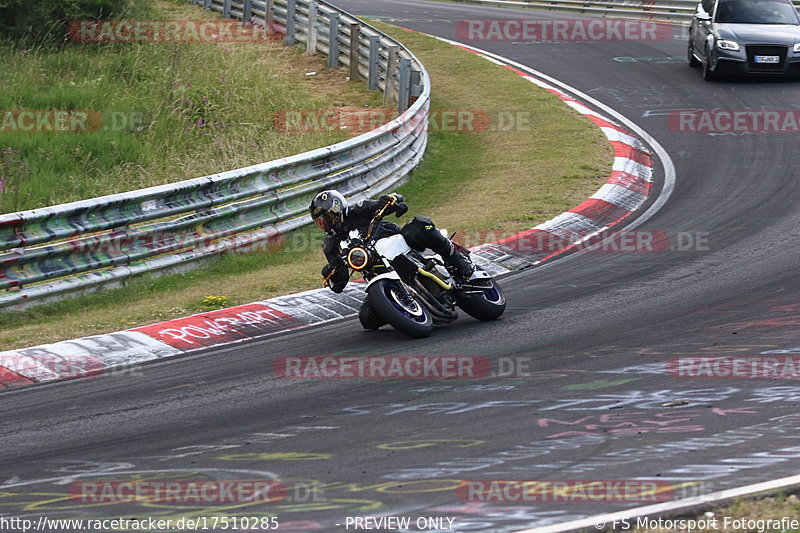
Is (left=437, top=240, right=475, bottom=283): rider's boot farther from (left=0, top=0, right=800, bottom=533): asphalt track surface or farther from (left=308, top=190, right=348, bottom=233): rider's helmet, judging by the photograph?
(left=308, top=190, right=348, bottom=233): rider's helmet

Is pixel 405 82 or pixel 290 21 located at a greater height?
pixel 290 21

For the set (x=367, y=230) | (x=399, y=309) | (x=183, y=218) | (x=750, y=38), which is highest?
(x=750, y=38)

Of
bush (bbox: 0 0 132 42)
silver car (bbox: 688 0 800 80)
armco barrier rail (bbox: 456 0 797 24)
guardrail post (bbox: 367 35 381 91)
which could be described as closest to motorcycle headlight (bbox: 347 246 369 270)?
guardrail post (bbox: 367 35 381 91)

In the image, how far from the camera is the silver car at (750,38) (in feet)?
63.5

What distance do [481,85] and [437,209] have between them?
26.4 feet

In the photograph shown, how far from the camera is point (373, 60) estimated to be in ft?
62.8

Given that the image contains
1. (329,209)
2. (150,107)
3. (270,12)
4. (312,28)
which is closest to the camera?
(329,209)

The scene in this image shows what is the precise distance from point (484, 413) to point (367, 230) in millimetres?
2569

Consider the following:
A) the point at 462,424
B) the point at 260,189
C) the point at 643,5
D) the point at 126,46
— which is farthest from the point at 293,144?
the point at 643,5

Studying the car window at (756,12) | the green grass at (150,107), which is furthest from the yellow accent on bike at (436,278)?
the car window at (756,12)

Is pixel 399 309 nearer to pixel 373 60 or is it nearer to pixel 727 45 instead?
pixel 373 60

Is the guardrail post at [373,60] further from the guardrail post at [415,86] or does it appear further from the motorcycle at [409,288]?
the motorcycle at [409,288]

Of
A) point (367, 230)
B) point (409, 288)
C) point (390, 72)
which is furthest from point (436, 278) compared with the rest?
point (390, 72)

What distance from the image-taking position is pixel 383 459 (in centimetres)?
573
